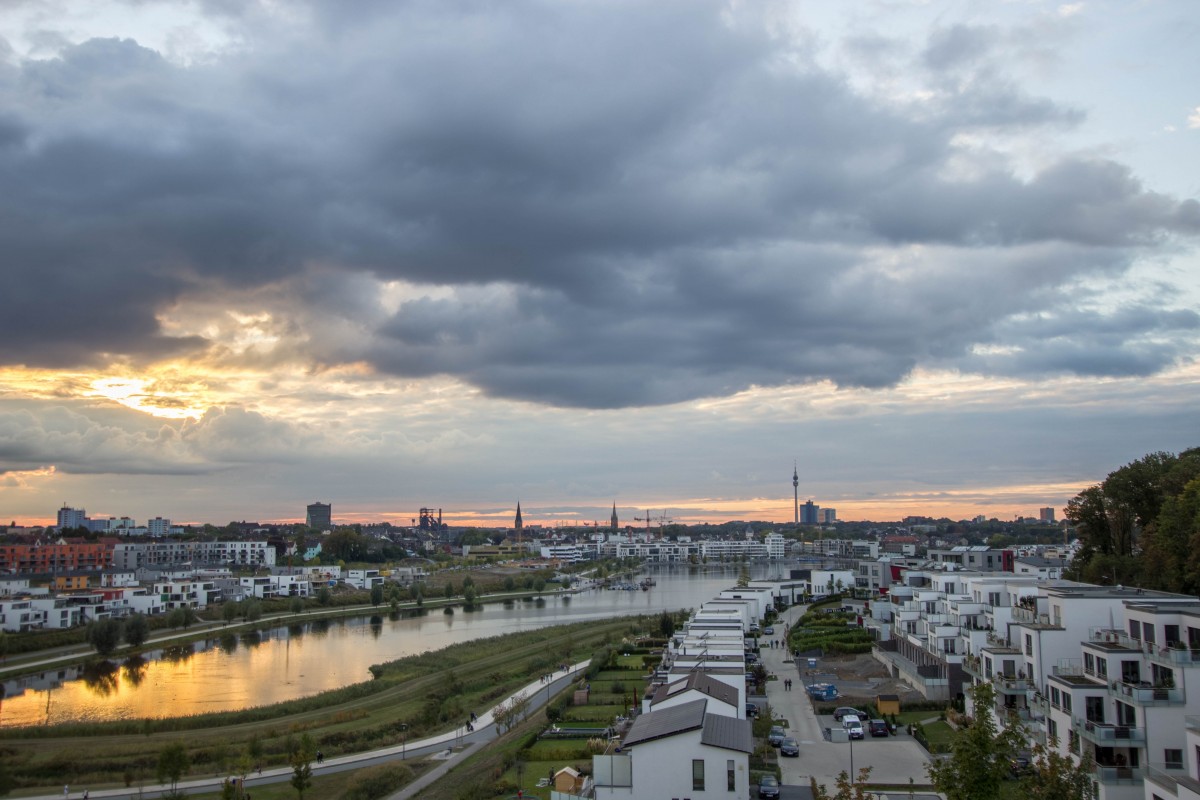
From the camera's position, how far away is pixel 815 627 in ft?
126

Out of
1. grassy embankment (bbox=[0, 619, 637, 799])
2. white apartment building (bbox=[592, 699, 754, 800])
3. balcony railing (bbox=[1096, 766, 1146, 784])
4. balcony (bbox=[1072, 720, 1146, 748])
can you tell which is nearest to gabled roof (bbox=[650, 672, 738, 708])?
white apartment building (bbox=[592, 699, 754, 800])

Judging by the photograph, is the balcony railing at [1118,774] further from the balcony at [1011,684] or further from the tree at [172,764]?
the tree at [172,764]

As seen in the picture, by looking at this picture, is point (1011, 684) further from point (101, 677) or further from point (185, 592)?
point (185, 592)

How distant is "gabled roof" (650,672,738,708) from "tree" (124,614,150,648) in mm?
32020

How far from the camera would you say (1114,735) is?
42.0 feet

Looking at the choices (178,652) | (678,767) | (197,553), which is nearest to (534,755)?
(678,767)

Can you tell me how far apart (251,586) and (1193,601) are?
192ft

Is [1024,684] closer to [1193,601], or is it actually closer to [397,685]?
[1193,601]

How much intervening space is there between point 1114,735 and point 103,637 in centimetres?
3884

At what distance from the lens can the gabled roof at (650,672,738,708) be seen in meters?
16.1

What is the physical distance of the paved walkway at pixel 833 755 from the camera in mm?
15875

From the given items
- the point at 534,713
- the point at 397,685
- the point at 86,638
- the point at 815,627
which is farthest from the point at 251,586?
the point at 534,713

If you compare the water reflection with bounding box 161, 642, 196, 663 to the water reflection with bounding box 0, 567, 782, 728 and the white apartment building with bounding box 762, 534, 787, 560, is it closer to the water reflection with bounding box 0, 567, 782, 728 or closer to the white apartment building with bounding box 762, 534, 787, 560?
the water reflection with bounding box 0, 567, 782, 728

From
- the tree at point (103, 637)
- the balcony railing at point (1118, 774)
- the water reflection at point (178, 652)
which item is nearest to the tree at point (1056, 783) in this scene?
the balcony railing at point (1118, 774)
